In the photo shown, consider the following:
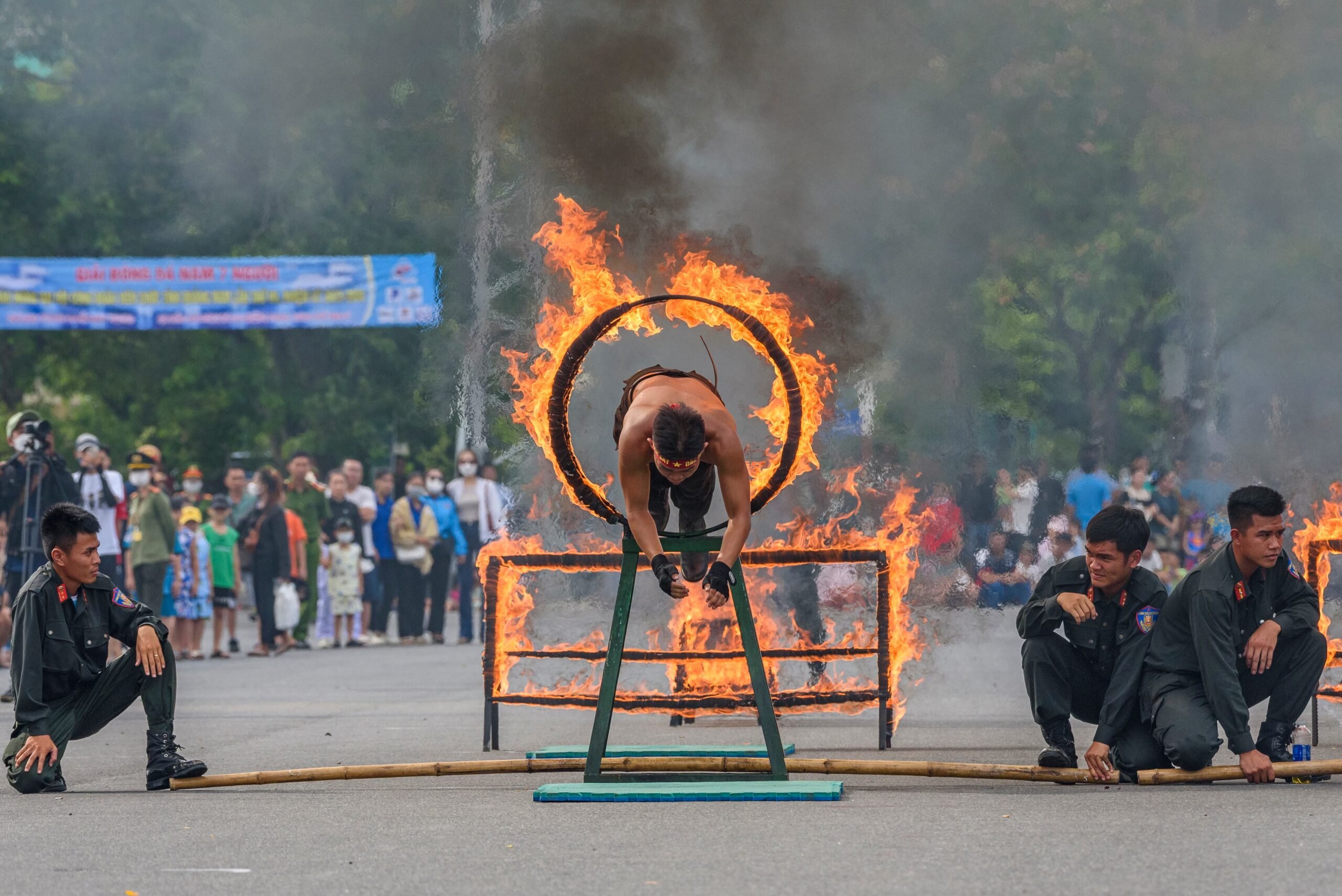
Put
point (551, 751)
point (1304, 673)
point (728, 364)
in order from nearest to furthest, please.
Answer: point (1304, 673) < point (551, 751) < point (728, 364)

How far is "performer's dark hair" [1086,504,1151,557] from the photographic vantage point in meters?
6.85

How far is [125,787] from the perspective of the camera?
285 inches

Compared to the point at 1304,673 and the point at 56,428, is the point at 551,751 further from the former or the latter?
the point at 56,428

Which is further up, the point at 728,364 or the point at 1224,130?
the point at 1224,130

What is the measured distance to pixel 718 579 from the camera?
6578mm

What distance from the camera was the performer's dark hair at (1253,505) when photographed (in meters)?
6.71

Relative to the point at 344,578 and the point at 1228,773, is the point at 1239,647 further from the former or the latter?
the point at 344,578

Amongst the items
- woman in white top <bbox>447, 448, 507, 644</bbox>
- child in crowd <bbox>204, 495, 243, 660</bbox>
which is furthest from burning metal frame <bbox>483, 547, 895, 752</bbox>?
woman in white top <bbox>447, 448, 507, 644</bbox>

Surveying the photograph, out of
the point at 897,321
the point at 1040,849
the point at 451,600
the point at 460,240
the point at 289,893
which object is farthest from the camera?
the point at 451,600

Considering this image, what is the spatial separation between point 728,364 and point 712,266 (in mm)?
5681

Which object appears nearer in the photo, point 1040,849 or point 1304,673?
point 1040,849

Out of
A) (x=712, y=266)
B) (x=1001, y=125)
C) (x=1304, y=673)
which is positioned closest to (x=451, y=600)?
(x=1001, y=125)

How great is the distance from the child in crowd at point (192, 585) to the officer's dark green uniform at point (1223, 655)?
371 inches

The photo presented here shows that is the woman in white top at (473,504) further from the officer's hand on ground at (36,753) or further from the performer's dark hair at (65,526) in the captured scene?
the officer's hand on ground at (36,753)
